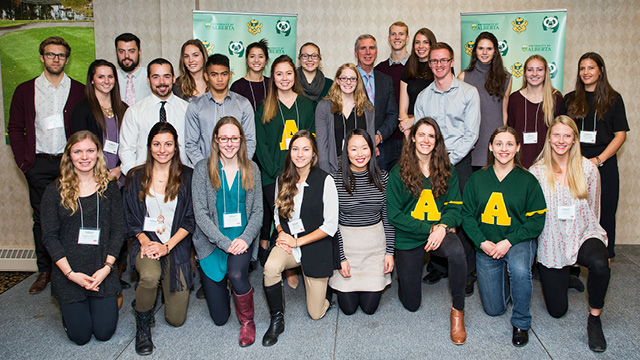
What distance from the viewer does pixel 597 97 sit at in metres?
3.59

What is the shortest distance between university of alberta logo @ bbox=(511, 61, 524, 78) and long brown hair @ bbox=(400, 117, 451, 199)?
2.00 m

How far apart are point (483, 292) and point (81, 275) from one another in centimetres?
251

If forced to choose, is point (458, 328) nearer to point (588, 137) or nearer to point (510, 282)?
point (510, 282)

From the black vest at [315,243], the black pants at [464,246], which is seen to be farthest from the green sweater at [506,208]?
the black vest at [315,243]

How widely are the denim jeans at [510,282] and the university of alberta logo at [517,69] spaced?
2.24 meters

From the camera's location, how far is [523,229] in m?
2.92

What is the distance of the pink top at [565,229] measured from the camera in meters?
2.92

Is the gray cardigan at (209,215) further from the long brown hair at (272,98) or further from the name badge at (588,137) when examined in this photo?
the name badge at (588,137)

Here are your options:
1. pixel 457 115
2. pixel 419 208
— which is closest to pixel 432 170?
pixel 419 208

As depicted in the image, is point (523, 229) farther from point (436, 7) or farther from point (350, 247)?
point (436, 7)

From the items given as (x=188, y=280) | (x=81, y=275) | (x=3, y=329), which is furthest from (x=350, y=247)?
(x=3, y=329)

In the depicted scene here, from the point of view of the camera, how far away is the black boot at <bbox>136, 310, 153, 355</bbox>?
2.69m

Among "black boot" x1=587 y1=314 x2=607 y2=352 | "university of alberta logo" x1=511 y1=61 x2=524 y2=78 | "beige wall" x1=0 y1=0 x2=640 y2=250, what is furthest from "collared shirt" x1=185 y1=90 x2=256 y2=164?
"university of alberta logo" x1=511 y1=61 x2=524 y2=78

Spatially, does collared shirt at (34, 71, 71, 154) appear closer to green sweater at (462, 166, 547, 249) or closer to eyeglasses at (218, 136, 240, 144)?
eyeglasses at (218, 136, 240, 144)
